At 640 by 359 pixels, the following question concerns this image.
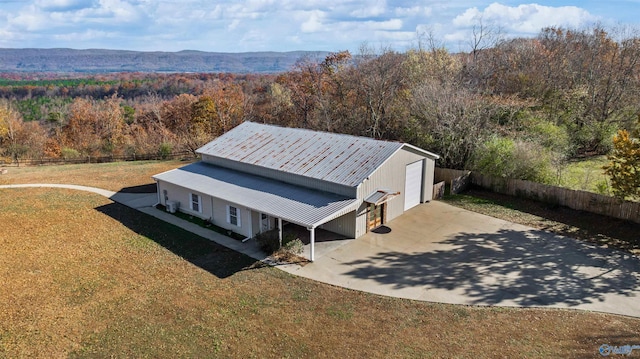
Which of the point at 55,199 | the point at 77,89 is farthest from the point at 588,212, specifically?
the point at 77,89

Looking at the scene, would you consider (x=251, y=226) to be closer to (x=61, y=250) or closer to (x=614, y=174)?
(x=61, y=250)

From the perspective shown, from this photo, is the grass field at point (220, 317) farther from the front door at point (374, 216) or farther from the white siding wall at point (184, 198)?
the front door at point (374, 216)

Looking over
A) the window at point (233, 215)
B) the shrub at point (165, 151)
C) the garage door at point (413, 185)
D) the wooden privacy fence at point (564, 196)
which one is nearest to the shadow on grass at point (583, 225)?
the wooden privacy fence at point (564, 196)

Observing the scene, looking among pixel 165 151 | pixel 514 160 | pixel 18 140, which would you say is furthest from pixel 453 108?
pixel 18 140

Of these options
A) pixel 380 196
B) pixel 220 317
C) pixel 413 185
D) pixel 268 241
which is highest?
pixel 380 196

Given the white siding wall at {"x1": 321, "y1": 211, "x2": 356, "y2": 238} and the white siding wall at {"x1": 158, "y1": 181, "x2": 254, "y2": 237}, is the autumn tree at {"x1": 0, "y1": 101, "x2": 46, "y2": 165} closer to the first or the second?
the white siding wall at {"x1": 158, "y1": 181, "x2": 254, "y2": 237}

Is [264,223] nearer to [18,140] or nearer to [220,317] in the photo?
[220,317]

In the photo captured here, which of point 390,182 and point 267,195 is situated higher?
point 390,182
